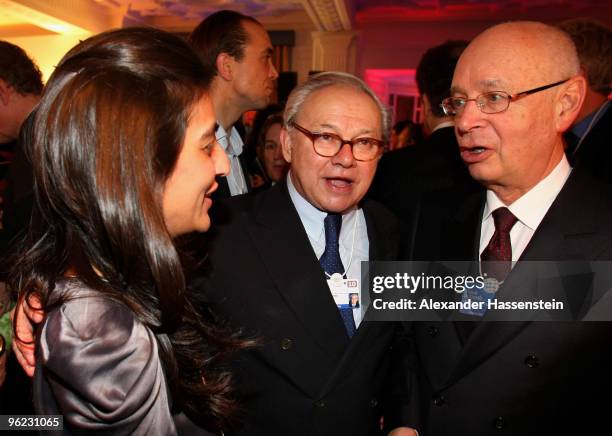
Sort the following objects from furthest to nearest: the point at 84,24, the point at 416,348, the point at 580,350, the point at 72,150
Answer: the point at 84,24
the point at 416,348
the point at 580,350
the point at 72,150

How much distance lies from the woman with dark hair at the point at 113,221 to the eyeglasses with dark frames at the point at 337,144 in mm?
670

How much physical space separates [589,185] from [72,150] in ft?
4.91

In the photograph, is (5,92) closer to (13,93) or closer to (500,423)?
(13,93)

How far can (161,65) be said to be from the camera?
3.30 feet

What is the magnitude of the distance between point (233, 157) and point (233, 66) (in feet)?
1.77

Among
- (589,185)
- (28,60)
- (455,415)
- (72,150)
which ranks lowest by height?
(455,415)

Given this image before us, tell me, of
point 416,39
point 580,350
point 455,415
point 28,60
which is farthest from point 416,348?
point 416,39

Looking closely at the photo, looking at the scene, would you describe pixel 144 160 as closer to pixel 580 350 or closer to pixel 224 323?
pixel 224 323

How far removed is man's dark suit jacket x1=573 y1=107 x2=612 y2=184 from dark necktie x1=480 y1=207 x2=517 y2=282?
101 cm

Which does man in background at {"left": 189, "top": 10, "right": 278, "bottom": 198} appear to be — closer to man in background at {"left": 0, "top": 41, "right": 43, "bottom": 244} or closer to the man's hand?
man in background at {"left": 0, "top": 41, "right": 43, "bottom": 244}

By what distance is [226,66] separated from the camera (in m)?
2.72

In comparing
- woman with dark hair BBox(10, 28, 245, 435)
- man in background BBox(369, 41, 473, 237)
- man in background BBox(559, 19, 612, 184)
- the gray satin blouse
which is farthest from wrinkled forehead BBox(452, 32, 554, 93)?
the gray satin blouse

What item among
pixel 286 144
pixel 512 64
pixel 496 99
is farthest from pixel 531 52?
pixel 286 144

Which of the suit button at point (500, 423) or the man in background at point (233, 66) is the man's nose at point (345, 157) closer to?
the suit button at point (500, 423)
